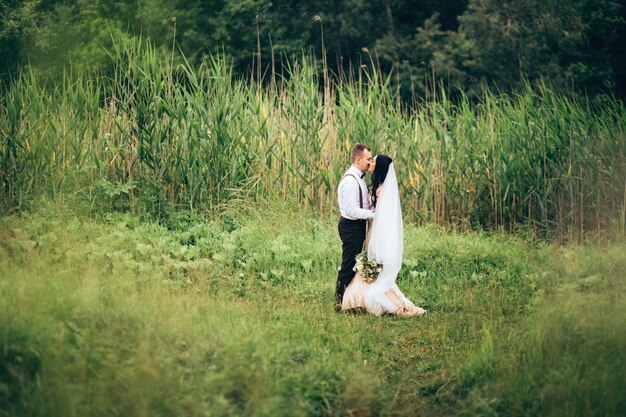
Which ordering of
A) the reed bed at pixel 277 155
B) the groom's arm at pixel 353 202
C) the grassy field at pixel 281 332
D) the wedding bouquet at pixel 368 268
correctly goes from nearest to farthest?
the grassy field at pixel 281 332 < the groom's arm at pixel 353 202 < the wedding bouquet at pixel 368 268 < the reed bed at pixel 277 155

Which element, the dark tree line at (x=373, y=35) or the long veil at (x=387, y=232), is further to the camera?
the dark tree line at (x=373, y=35)

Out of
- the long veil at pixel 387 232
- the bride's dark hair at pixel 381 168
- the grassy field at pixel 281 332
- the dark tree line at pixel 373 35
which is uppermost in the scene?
the dark tree line at pixel 373 35

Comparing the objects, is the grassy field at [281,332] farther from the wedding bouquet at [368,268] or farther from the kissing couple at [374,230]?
the wedding bouquet at [368,268]

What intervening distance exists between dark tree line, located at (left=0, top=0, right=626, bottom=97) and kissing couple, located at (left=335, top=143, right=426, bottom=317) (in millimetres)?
11995

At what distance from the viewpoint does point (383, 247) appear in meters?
7.57

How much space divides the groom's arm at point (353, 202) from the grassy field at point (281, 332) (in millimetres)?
946

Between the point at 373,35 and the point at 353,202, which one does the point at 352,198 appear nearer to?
the point at 353,202

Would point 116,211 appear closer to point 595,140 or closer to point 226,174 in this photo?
point 226,174

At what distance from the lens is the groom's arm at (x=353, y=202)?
24.5 feet

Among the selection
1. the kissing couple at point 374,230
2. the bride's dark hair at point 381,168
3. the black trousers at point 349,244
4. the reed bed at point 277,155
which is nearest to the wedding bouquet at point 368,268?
the kissing couple at point 374,230

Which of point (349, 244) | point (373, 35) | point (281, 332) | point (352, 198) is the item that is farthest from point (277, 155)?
point (373, 35)

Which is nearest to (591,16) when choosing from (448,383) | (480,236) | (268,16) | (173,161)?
(268,16)

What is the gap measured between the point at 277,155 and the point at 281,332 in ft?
14.8

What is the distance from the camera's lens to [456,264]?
9242mm
